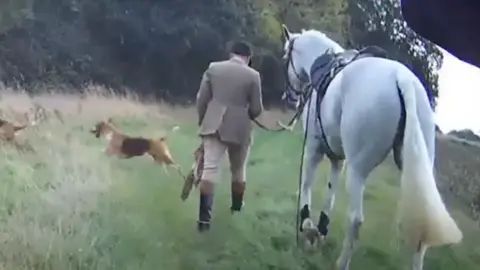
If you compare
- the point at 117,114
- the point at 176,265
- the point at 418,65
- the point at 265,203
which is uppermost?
the point at 418,65

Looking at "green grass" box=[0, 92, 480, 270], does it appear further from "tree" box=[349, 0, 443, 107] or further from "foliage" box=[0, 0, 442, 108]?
"tree" box=[349, 0, 443, 107]

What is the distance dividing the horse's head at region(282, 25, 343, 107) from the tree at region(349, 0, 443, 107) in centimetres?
6

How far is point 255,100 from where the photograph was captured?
54.4 inches

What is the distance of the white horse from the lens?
51.0 inches

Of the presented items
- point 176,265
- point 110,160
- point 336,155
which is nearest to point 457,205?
point 336,155

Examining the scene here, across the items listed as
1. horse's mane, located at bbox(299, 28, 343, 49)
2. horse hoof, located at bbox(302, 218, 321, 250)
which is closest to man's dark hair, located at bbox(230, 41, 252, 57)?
horse's mane, located at bbox(299, 28, 343, 49)

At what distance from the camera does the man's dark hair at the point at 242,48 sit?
140 cm

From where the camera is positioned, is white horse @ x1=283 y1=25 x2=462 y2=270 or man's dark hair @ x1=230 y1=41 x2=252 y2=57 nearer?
white horse @ x1=283 y1=25 x2=462 y2=270

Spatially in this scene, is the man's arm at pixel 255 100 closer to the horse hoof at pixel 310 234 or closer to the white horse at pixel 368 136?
the white horse at pixel 368 136

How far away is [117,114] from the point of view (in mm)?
1368

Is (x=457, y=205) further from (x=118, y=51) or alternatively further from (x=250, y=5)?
(x=118, y=51)

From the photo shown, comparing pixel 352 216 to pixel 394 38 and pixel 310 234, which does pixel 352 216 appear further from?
pixel 394 38

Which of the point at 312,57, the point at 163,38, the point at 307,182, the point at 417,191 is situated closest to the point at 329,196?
the point at 307,182

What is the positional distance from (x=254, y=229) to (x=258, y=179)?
0.09 m
